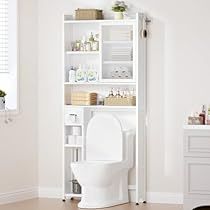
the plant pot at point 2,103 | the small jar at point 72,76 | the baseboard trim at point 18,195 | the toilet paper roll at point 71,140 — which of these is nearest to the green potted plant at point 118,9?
the small jar at point 72,76

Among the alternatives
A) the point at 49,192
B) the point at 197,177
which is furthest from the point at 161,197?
the point at 49,192

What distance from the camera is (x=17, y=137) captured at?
6824 mm

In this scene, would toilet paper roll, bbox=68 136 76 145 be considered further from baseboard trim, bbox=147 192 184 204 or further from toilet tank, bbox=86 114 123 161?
baseboard trim, bbox=147 192 184 204

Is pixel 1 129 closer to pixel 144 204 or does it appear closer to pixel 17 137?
pixel 17 137

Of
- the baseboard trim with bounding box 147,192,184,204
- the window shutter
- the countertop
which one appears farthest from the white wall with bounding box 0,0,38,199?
the countertop

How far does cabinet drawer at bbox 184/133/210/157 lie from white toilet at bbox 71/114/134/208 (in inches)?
28.9

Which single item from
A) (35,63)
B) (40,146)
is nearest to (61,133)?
(40,146)

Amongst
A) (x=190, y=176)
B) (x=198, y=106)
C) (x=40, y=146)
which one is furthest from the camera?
(x=40, y=146)

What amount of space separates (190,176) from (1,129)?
1.99 meters

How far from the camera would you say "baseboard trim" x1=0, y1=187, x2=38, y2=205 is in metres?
6.68

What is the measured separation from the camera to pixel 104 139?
6.73 meters

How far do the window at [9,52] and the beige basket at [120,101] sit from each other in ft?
3.20

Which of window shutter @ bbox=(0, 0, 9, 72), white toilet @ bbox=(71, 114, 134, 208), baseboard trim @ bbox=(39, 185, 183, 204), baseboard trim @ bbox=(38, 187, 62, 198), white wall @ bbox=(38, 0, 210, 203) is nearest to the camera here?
white toilet @ bbox=(71, 114, 134, 208)

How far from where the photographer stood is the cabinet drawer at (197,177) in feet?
20.2
